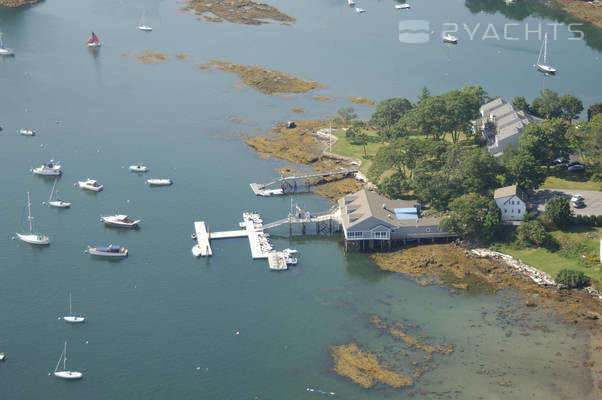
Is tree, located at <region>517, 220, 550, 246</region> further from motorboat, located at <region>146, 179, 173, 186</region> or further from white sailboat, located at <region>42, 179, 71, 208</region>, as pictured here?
white sailboat, located at <region>42, 179, 71, 208</region>

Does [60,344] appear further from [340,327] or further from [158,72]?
[158,72]

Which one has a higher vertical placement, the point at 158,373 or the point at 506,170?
the point at 506,170

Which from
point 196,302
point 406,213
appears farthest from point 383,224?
point 196,302

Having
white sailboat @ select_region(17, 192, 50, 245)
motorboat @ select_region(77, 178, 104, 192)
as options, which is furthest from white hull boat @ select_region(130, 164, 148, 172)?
white sailboat @ select_region(17, 192, 50, 245)

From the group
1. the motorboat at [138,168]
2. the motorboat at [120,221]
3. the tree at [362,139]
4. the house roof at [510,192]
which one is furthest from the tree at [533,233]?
the motorboat at [138,168]

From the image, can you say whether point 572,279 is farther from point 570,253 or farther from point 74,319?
point 74,319

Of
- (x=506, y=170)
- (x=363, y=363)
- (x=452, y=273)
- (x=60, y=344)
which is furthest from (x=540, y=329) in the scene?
(x=60, y=344)

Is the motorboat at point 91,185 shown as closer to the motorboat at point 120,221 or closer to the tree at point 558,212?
the motorboat at point 120,221
